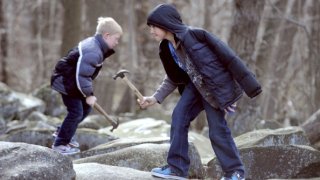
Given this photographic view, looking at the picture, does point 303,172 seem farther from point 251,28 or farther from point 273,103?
point 273,103

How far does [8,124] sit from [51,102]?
9.09 ft

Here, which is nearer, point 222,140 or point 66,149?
point 222,140

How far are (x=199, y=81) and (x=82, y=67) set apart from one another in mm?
1949

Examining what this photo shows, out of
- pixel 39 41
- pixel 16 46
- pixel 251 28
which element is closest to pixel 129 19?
pixel 39 41

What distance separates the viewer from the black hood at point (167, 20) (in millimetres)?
6125

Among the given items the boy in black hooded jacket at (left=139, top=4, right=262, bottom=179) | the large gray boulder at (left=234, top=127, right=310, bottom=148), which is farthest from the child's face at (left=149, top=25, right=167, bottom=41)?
the large gray boulder at (left=234, top=127, right=310, bottom=148)

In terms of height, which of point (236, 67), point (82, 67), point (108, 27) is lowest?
point (82, 67)

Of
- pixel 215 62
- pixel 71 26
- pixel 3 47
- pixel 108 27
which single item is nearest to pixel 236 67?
pixel 215 62

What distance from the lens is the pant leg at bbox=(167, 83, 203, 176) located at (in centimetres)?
627

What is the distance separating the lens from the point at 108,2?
71.6 feet

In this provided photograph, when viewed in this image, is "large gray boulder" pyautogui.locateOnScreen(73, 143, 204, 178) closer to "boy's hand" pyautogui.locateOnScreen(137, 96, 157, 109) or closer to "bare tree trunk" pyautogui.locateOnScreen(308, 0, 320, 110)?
"boy's hand" pyautogui.locateOnScreen(137, 96, 157, 109)

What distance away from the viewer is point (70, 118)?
8.41 metres

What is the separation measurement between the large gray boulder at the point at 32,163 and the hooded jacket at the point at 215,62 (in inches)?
51.6

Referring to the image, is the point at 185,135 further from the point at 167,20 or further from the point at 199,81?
the point at 167,20
